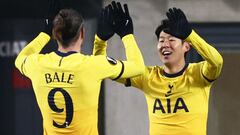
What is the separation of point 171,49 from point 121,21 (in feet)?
2.13

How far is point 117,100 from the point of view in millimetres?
7535

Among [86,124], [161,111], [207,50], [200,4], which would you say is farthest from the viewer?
[200,4]

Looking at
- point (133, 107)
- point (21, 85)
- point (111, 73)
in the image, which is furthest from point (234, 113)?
point (111, 73)

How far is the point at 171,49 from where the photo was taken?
5.21m

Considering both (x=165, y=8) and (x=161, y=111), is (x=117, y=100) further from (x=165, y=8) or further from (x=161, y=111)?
(x=161, y=111)

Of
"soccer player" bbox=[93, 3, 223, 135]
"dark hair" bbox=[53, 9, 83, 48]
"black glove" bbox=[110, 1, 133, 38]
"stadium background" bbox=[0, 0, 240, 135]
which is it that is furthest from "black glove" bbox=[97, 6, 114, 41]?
"stadium background" bbox=[0, 0, 240, 135]

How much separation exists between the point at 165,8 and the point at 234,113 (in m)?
1.33

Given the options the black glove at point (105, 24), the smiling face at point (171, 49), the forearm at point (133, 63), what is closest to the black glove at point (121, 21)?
the black glove at point (105, 24)

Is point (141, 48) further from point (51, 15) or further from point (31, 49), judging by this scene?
point (31, 49)

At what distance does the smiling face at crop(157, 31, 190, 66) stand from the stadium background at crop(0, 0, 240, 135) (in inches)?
85.1

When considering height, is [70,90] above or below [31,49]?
below

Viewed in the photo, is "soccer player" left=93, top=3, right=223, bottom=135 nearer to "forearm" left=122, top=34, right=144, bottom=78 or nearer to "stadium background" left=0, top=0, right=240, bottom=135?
"forearm" left=122, top=34, right=144, bottom=78

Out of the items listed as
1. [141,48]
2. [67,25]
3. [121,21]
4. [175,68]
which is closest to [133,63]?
[121,21]

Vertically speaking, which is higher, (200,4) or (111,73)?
(200,4)
